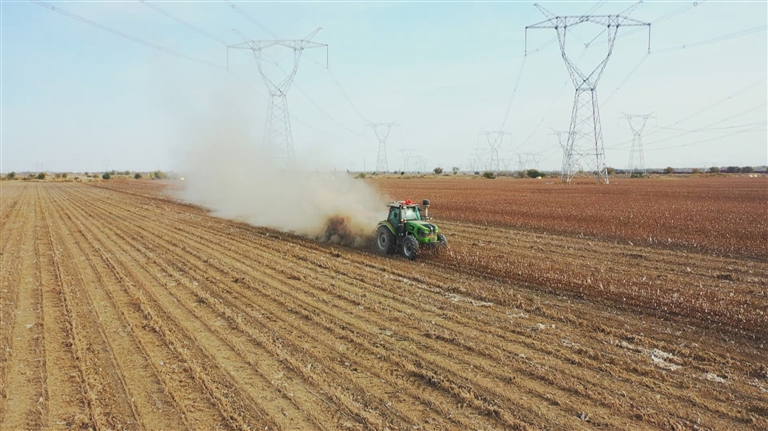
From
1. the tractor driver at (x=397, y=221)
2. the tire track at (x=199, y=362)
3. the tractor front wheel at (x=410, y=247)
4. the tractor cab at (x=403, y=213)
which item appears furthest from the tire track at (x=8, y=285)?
the tractor cab at (x=403, y=213)

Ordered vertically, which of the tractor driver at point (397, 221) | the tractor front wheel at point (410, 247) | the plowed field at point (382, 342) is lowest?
the plowed field at point (382, 342)

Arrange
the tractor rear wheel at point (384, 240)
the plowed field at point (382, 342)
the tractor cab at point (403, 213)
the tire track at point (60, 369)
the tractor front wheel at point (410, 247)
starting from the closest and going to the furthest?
the tire track at point (60, 369) < the plowed field at point (382, 342) < the tractor front wheel at point (410, 247) < the tractor cab at point (403, 213) < the tractor rear wheel at point (384, 240)

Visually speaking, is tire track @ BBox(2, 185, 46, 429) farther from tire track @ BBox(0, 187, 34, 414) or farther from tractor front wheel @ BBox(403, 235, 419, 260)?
tractor front wheel @ BBox(403, 235, 419, 260)

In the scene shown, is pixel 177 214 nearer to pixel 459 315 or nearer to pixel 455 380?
pixel 459 315

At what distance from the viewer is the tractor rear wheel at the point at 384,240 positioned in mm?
16266

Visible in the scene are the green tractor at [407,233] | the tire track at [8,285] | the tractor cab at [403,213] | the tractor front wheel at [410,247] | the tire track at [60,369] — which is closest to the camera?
the tire track at [60,369]

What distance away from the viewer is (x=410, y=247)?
1534 centimetres

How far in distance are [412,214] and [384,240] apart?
1.43m

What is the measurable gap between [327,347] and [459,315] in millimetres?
3149

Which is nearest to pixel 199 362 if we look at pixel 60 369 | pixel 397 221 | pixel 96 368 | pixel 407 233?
pixel 96 368

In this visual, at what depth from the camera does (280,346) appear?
802cm

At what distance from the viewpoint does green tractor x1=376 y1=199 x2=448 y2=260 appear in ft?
50.3

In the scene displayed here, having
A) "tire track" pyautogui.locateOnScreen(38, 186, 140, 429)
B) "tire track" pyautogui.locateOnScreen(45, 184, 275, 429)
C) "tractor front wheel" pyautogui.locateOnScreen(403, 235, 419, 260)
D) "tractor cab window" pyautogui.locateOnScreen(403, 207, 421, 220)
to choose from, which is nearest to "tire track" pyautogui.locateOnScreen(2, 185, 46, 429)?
"tire track" pyautogui.locateOnScreen(38, 186, 140, 429)

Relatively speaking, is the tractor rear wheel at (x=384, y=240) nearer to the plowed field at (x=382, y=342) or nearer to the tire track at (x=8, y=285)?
the plowed field at (x=382, y=342)
